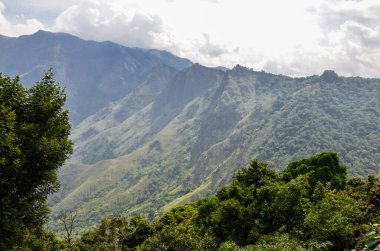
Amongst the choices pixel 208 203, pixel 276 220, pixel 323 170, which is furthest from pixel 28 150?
pixel 323 170

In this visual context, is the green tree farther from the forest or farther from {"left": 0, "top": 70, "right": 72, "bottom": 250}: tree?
{"left": 0, "top": 70, "right": 72, "bottom": 250}: tree

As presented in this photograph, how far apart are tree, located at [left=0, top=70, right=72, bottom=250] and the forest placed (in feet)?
0.26

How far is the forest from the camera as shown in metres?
29.8

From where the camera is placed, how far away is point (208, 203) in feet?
269

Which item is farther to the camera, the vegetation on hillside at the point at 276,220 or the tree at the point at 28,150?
the vegetation on hillside at the point at 276,220

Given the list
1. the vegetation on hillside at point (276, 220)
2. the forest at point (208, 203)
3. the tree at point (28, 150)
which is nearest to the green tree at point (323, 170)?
the forest at point (208, 203)

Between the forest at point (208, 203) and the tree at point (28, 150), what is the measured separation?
8 centimetres

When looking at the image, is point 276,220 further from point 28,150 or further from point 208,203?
point 28,150

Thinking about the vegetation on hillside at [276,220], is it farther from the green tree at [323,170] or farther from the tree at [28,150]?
the tree at [28,150]

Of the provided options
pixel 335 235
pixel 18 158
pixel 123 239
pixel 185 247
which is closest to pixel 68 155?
pixel 18 158

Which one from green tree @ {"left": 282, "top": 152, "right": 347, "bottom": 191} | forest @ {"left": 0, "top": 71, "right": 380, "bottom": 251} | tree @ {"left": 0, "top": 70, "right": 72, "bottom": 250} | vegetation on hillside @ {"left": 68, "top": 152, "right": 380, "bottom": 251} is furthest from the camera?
green tree @ {"left": 282, "top": 152, "right": 347, "bottom": 191}

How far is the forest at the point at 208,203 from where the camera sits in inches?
1173

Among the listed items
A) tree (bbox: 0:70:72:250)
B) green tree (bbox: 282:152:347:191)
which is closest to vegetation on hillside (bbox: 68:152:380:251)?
green tree (bbox: 282:152:347:191)

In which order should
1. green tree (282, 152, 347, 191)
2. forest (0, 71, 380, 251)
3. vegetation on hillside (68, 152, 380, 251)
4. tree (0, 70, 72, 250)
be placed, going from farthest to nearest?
green tree (282, 152, 347, 191), vegetation on hillside (68, 152, 380, 251), forest (0, 71, 380, 251), tree (0, 70, 72, 250)
